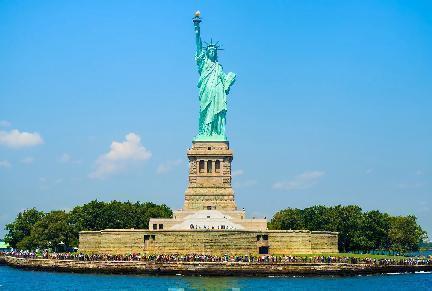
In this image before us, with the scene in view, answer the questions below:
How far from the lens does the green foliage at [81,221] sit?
111 metres

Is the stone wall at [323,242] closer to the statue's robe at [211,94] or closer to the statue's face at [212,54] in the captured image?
the statue's robe at [211,94]

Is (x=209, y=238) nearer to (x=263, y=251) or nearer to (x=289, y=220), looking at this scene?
(x=263, y=251)

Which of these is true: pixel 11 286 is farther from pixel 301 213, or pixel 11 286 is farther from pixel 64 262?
pixel 301 213

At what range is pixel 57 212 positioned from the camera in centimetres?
11494

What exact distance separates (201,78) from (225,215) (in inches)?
716

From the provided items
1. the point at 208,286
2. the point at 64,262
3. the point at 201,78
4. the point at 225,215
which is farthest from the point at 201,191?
the point at 208,286

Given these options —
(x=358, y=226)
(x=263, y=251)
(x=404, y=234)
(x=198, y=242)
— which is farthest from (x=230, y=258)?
(x=404, y=234)

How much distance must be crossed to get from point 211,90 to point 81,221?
69.7 ft

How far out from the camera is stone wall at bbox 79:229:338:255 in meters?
95.9

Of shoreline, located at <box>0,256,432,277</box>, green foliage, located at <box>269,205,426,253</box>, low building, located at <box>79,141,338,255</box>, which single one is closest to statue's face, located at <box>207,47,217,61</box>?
low building, located at <box>79,141,338,255</box>

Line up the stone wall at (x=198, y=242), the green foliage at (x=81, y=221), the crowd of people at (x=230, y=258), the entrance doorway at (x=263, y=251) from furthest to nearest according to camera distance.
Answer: the green foliage at (x=81, y=221), the entrance doorway at (x=263, y=251), the stone wall at (x=198, y=242), the crowd of people at (x=230, y=258)

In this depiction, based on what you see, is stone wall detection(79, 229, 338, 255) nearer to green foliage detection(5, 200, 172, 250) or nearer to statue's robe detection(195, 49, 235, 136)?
green foliage detection(5, 200, 172, 250)

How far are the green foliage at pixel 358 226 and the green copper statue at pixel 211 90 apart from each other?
15367mm

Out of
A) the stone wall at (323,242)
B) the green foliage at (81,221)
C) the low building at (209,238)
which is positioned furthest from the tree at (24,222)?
the stone wall at (323,242)
